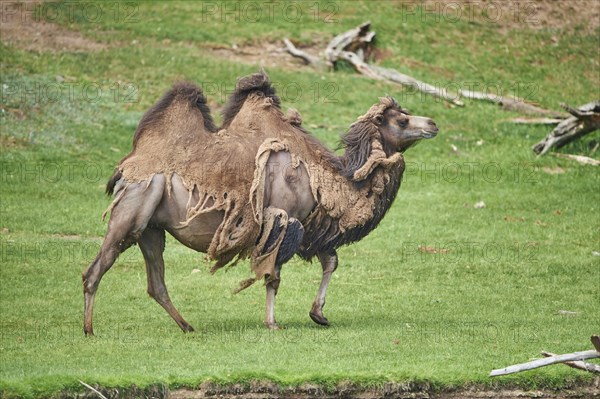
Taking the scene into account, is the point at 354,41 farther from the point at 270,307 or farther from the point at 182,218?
the point at 182,218

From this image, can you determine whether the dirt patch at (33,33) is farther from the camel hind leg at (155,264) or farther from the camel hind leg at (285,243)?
the camel hind leg at (285,243)

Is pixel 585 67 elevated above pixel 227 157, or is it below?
below

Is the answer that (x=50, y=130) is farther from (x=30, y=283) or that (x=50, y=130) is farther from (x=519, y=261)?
(x=519, y=261)

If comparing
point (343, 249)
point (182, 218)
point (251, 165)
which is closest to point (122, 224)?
point (182, 218)

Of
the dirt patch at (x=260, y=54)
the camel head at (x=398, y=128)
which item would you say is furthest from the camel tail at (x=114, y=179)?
the dirt patch at (x=260, y=54)

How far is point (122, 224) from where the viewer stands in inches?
496

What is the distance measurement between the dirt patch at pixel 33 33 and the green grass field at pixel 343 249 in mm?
247

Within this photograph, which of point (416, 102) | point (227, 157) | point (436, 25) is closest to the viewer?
point (227, 157)

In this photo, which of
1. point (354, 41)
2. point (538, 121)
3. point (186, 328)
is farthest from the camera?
point (354, 41)

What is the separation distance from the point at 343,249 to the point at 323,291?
5.23 metres

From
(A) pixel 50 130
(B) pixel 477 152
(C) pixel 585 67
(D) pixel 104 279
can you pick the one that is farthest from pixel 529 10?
(D) pixel 104 279

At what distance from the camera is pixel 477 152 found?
24422 mm

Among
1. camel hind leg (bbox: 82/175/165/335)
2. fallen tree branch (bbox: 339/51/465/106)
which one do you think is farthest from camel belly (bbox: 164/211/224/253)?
fallen tree branch (bbox: 339/51/465/106)

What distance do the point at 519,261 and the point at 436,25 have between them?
539 inches
